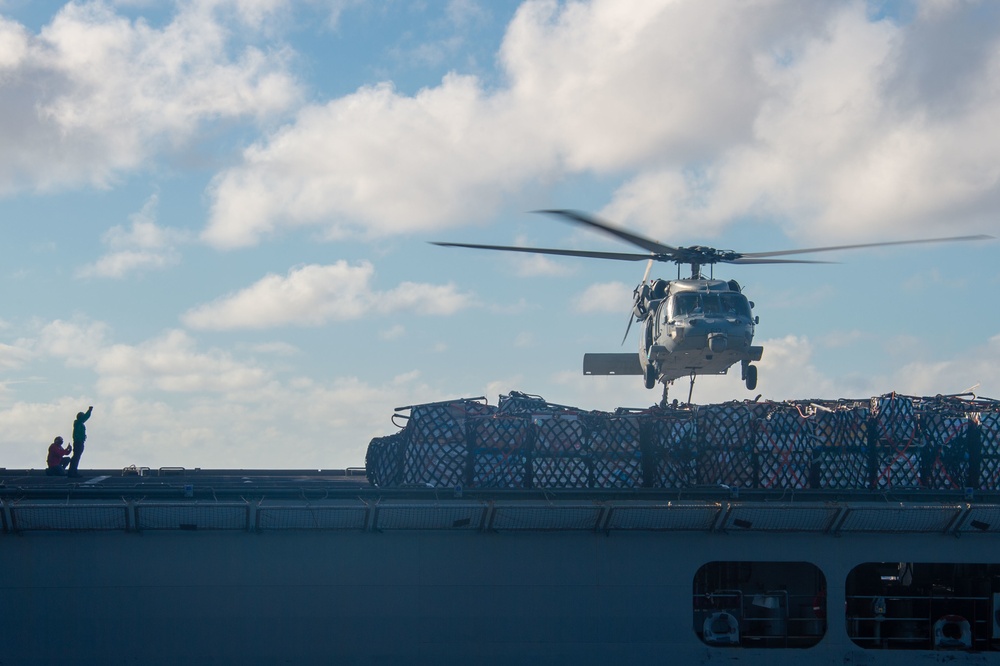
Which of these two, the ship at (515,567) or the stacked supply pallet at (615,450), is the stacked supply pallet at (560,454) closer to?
the ship at (515,567)

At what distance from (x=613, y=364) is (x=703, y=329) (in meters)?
5.48

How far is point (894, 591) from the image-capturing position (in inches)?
845

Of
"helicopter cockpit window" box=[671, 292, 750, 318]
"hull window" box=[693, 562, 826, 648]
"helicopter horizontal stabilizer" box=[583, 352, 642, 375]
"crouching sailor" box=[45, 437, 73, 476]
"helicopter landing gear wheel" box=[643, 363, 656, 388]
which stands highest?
"helicopter cockpit window" box=[671, 292, 750, 318]

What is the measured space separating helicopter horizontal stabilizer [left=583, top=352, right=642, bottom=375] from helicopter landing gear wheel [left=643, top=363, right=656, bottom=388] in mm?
1358

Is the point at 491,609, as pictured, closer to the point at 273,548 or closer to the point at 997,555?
the point at 273,548

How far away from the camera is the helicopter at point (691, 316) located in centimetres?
2852

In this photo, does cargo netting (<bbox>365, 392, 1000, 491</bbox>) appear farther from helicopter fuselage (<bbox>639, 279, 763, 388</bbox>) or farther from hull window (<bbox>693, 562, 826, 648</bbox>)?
helicopter fuselage (<bbox>639, 279, 763, 388</bbox>)

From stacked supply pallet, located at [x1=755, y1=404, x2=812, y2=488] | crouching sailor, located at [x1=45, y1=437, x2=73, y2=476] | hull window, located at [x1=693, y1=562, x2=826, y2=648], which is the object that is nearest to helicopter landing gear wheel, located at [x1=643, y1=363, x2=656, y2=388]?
stacked supply pallet, located at [x1=755, y1=404, x2=812, y2=488]

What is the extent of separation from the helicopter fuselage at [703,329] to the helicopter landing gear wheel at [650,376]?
2.71 ft

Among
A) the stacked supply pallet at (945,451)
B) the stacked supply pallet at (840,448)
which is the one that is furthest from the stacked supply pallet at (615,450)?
the stacked supply pallet at (945,451)

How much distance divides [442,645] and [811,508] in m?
6.44

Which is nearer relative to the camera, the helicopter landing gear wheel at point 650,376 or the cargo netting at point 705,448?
the cargo netting at point 705,448

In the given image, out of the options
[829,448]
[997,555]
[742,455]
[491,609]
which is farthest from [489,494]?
[997,555]

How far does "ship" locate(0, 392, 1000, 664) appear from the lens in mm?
17766
